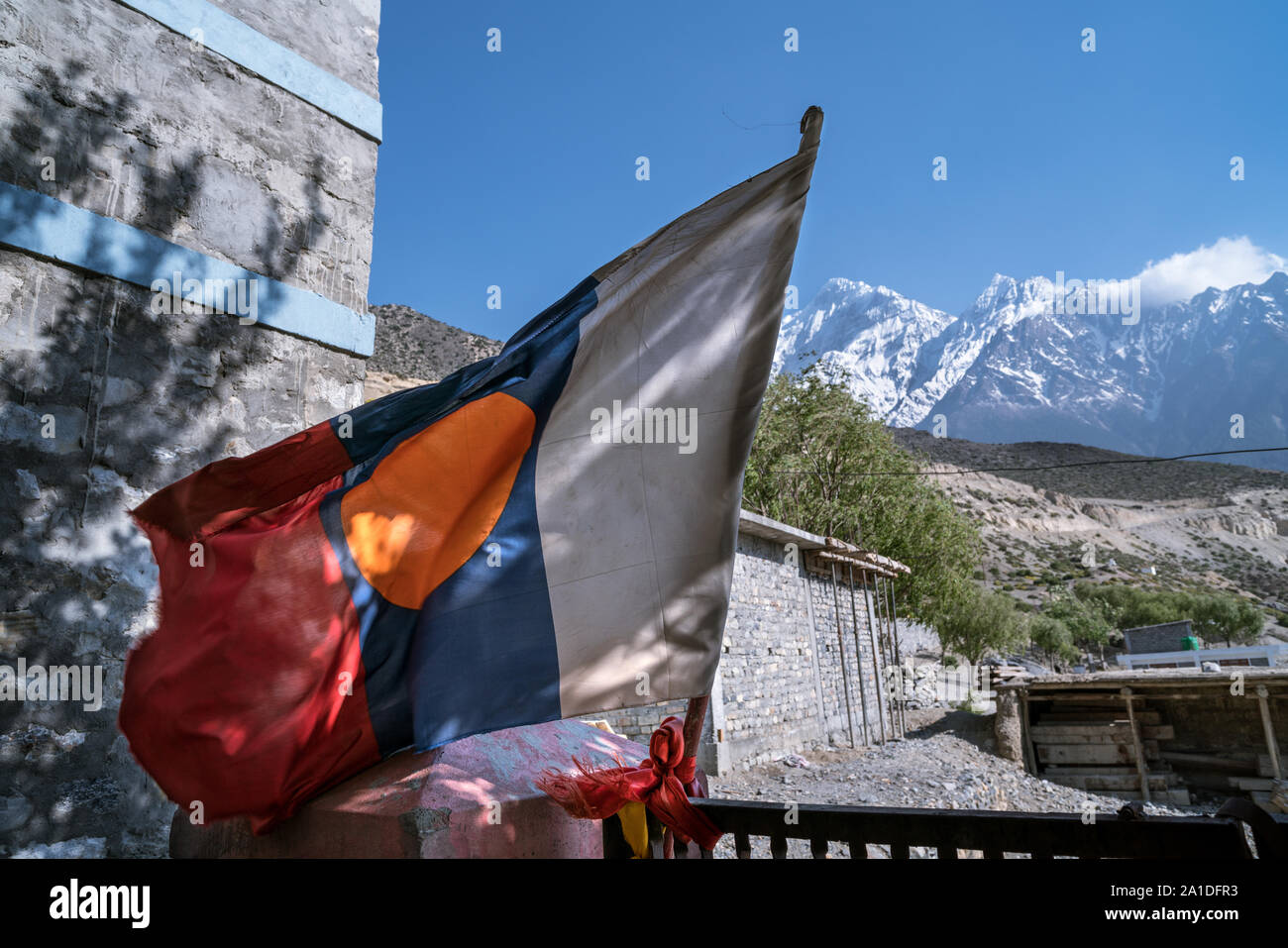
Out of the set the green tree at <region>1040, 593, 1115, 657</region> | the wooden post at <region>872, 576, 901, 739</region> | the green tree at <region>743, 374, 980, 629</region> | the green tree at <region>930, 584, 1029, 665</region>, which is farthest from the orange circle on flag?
the green tree at <region>1040, 593, 1115, 657</region>

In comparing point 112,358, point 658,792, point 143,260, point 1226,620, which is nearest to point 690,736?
point 658,792

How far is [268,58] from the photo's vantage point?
4469 mm

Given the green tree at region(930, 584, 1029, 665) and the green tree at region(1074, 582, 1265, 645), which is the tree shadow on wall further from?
the green tree at region(1074, 582, 1265, 645)

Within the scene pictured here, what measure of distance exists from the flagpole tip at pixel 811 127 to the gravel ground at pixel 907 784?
761 cm

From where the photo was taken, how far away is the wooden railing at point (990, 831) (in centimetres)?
168

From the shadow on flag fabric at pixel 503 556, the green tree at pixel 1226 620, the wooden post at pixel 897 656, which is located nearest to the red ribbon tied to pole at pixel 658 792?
the shadow on flag fabric at pixel 503 556

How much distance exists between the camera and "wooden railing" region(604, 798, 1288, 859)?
5.51ft

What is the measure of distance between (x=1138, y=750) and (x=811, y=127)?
71.5ft

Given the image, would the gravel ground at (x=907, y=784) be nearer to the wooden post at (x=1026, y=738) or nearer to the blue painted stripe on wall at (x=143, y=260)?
the wooden post at (x=1026, y=738)

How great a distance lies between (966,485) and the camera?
79688mm

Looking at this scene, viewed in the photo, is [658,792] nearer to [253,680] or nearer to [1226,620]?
[253,680]

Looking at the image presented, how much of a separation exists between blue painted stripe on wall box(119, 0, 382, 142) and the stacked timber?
21.4 metres
